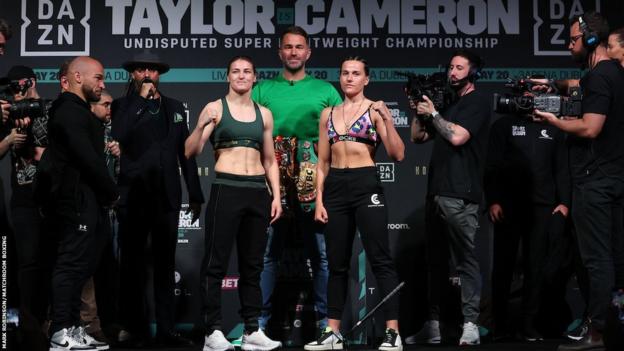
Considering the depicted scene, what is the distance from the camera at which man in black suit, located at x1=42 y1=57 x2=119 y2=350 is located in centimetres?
495

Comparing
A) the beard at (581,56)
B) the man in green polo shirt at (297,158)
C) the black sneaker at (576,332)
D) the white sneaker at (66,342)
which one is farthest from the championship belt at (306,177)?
the black sneaker at (576,332)

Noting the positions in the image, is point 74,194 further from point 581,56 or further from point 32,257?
point 581,56

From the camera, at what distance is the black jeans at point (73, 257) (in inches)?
194

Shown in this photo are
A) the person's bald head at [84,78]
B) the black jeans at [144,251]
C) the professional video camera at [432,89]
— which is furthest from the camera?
the black jeans at [144,251]

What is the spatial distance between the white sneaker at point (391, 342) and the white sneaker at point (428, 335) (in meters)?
0.80

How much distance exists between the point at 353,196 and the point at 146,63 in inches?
68.2

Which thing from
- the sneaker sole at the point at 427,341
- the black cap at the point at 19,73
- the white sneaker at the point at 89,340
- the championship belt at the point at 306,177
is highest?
the black cap at the point at 19,73

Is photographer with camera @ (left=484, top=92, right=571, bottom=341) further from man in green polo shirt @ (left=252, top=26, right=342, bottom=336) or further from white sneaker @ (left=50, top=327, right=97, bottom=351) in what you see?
white sneaker @ (left=50, top=327, right=97, bottom=351)

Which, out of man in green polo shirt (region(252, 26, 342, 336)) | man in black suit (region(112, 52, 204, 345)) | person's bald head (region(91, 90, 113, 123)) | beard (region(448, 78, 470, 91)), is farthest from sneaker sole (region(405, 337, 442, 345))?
person's bald head (region(91, 90, 113, 123))

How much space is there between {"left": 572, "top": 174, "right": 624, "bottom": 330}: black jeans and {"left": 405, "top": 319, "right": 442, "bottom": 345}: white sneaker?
1300 millimetres

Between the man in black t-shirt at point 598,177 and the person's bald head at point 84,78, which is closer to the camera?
the man in black t-shirt at point 598,177

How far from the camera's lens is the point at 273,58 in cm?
654

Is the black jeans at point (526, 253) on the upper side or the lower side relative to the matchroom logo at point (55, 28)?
lower

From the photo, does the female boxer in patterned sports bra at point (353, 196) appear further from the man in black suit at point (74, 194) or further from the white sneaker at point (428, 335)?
the man in black suit at point (74, 194)
